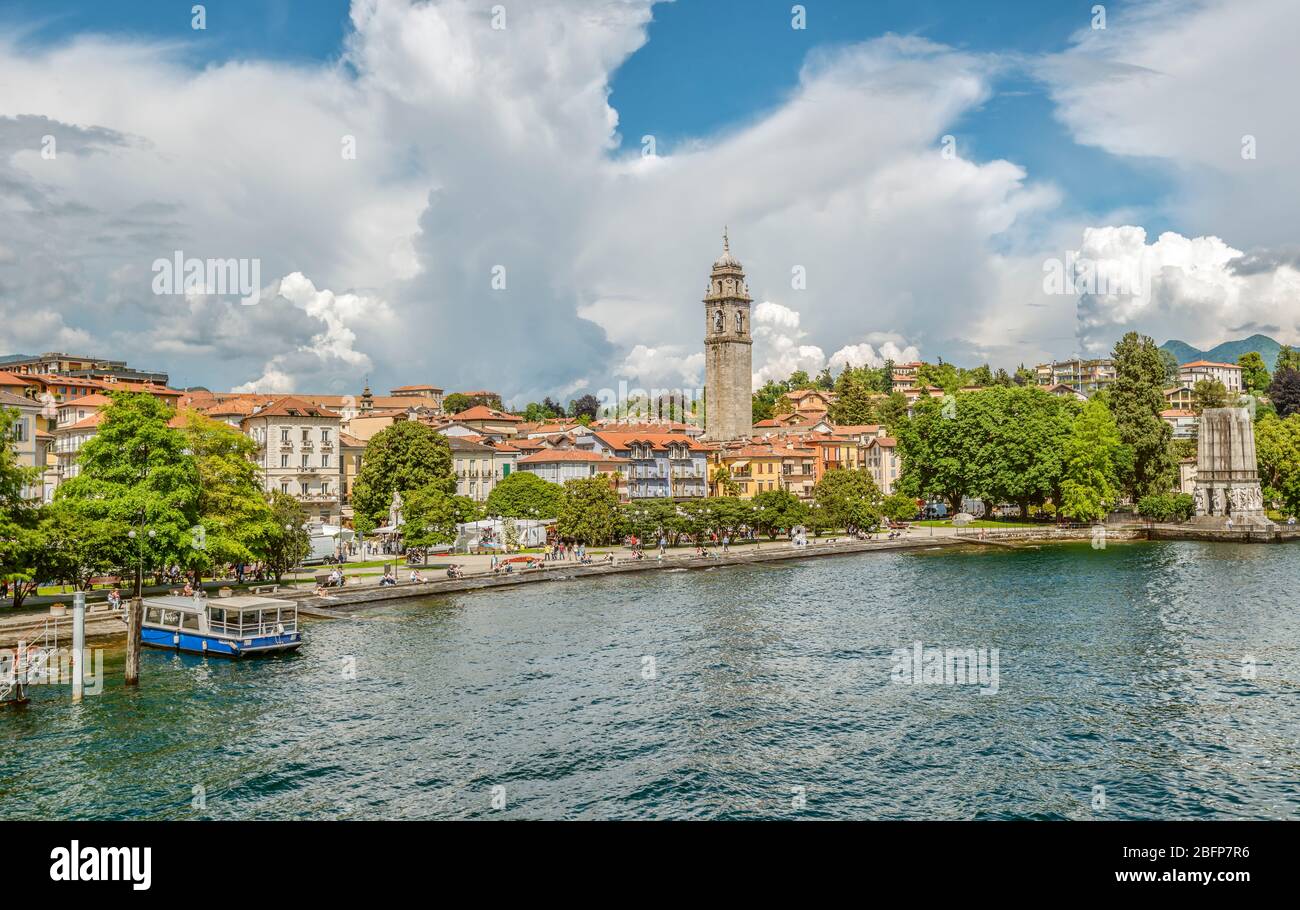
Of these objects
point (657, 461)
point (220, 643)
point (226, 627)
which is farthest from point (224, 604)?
point (657, 461)

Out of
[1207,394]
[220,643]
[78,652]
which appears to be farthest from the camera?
[1207,394]

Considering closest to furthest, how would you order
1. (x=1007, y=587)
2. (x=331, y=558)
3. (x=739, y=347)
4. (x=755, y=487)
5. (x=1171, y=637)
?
1. (x=1171, y=637)
2. (x=1007, y=587)
3. (x=331, y=558)
4. (x=755, y=487)
5. (x=739, y=347)

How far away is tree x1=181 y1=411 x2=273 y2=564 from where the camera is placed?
143ft

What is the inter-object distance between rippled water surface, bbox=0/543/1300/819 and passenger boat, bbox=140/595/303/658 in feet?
2.65

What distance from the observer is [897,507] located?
302 feet

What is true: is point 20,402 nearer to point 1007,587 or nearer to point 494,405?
point 1007,587

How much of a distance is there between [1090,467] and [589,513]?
4715 centimetres

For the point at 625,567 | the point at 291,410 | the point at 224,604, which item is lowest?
the point at 625,567

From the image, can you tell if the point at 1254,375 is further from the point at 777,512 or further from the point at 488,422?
the point at 488,422
